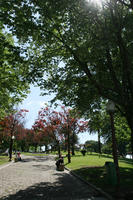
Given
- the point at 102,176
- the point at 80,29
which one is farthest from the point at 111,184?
the point at 80,29

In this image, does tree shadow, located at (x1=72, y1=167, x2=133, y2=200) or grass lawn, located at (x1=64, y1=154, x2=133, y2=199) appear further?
grass lawn, located at (x1=64, y1=154, x2=133, y2=199)

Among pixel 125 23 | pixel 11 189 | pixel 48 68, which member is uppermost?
pixel 125 23

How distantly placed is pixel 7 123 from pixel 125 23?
2722cm

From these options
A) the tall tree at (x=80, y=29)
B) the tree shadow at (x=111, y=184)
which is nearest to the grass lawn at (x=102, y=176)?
the tree shadow at (x=111, y=184)

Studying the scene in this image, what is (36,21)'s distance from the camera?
9.11 m

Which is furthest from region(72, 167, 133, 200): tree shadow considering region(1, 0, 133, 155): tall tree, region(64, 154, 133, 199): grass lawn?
region(1, 0, 133, 155): tall tree

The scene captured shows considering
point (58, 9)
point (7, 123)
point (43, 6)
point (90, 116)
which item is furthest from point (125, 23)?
point (7, 123)

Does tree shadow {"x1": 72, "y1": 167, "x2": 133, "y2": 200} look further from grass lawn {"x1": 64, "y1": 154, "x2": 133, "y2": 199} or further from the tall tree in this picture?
the tall tree

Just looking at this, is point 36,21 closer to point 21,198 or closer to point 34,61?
point 34,61

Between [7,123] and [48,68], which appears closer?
[48,68]

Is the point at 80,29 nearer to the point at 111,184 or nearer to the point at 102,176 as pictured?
the point at 111,184

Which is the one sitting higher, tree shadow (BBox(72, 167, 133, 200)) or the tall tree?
the tall tree

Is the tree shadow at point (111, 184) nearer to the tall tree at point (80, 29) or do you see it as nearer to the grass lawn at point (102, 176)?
the grass lawn at point (102, 176)

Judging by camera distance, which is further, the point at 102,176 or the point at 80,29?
the point at 102,176
